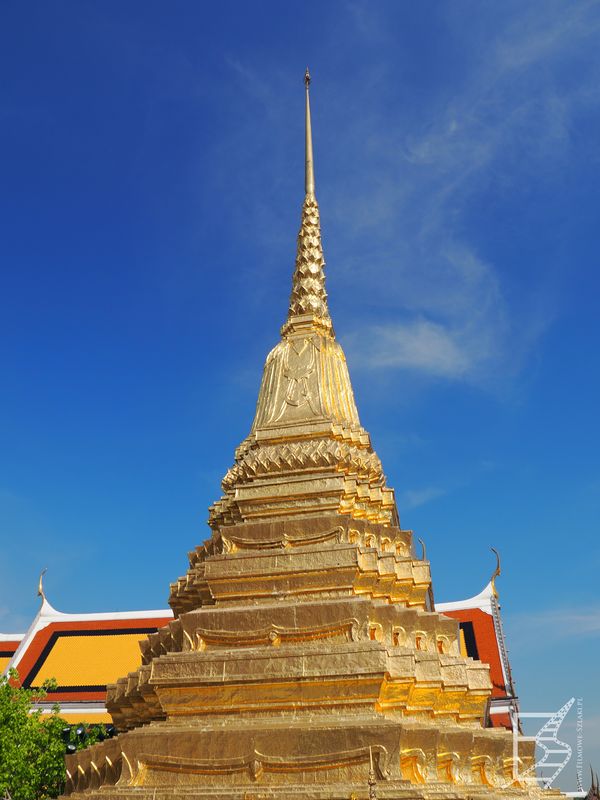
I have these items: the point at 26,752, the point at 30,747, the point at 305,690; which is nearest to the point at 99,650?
the point at 30,747

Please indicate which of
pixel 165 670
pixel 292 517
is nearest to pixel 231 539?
pixel 292 517

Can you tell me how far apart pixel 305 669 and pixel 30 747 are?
23.0 ft

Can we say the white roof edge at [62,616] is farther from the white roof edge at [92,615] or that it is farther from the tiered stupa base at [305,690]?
the tiered stupa base at [305,690]

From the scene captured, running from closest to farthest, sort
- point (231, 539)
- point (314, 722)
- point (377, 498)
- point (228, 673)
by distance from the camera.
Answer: point (314, 722) < point (228, 673) < point (231, 539) < point (377, 498)

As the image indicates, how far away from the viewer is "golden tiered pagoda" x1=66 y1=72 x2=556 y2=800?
834cm

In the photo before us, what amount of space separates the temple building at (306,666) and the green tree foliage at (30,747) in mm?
2624

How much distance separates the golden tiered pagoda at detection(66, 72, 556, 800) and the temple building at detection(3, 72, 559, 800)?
0.02 meters

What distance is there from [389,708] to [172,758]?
8.75 ft

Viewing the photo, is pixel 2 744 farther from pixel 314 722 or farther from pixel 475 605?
pixel 475 605

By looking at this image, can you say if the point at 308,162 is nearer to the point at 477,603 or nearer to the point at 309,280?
the point at 309,280

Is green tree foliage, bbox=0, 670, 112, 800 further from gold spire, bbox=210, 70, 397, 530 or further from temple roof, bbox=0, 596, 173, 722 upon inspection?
gold spire, bbox=210, 70, 397, 530

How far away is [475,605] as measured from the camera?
719 inches

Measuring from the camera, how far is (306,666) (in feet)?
29.7

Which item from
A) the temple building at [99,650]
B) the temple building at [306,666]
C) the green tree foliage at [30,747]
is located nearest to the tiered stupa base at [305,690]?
the temple building at [306,666]
